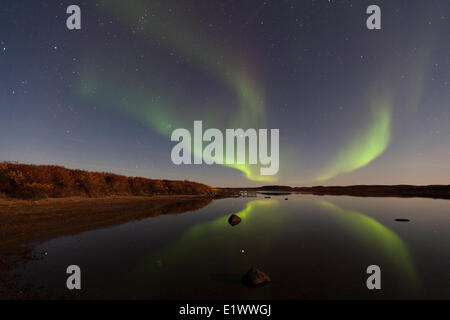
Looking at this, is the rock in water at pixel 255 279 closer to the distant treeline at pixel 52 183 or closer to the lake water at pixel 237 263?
the lake water at pixel 237 263

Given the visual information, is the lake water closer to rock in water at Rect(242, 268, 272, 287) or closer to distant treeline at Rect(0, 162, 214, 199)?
rock in water at Rect(242, 268, 272, 287)

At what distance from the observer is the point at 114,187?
5488 cm

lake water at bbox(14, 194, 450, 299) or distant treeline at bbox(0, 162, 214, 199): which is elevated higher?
Result: distant treeline at bbox(0, 162, 214, 199)

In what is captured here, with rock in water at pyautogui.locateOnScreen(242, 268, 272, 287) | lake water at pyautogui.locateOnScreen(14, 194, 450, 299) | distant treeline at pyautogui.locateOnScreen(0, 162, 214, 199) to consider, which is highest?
distant treeline at pyautogui.locateOnScreen(0, 162, 214, 199)

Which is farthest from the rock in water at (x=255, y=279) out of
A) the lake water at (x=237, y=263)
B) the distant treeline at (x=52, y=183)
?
the distant treeline at (x=52, y=183)

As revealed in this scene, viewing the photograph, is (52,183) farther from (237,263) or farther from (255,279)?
(255,279)

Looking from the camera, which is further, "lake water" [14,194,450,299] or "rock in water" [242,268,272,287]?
"rock in water" [242,268,272,287]

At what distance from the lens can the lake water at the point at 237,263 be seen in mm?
8117

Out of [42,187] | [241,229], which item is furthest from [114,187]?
[241,229]

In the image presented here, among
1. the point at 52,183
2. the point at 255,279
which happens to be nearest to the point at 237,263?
the point at 255,279

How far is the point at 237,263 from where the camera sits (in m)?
11.3

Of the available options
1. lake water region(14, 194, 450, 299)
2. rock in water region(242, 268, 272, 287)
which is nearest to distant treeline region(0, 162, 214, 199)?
lake water region(14, 194, 450, 299)

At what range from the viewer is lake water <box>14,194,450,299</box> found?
8.12 meters

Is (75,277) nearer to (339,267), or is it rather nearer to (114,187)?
(339,267)
